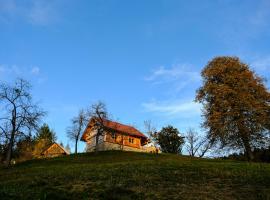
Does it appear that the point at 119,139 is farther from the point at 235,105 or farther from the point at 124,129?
the point at 235,105

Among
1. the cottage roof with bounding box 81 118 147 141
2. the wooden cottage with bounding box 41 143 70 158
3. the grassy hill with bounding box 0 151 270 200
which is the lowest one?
the grassy hill with bounding box 0 151 270 200

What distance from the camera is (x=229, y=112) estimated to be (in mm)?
66625

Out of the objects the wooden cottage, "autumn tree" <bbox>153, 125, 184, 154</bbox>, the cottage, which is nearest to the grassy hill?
the cottage

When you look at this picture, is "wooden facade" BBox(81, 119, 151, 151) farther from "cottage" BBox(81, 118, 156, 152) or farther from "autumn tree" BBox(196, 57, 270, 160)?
"autumn tree" BBox(196, 57, 270, 160)

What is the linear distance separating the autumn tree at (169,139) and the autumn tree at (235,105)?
3251cm

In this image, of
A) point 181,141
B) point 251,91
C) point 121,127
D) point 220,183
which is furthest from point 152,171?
point 181,141

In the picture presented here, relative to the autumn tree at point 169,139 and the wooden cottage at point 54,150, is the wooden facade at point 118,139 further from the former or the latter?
the wooden cottage at point 54,150

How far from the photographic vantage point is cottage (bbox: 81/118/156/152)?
9369 cm

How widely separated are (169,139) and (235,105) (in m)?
40.2

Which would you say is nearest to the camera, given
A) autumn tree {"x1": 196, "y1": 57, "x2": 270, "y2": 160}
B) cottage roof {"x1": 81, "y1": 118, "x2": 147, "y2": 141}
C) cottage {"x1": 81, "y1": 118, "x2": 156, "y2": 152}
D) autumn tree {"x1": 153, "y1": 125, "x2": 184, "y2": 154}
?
autumn tree {"x1": 196, "y1": 57, "x2": 270, "y2": 160}

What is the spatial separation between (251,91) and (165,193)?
5083 cm

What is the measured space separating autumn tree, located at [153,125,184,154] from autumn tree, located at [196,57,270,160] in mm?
32509

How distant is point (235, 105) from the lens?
67.4 metres

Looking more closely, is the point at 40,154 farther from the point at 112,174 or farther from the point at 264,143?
the point at 112,174
